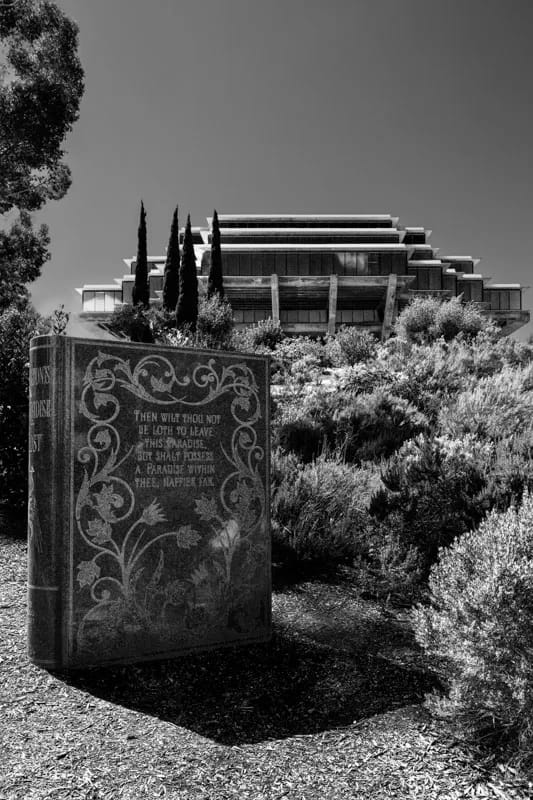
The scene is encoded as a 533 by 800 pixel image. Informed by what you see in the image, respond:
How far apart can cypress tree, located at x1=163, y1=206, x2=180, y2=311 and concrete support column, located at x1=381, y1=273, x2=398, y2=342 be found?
17.6 metres

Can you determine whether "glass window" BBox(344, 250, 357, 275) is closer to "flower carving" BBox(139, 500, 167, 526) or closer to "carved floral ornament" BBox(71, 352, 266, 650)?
"carved floral ornament" BBox(71, 352, 266, 650)

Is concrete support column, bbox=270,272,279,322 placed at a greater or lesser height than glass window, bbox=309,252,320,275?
lesser

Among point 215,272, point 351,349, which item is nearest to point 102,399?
point 351,349

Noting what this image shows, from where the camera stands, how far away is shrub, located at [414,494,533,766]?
3141 millimetres

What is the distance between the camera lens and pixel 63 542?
420cm

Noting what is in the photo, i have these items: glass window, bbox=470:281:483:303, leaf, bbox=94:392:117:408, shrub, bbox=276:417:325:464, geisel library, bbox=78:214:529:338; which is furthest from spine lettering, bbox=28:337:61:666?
glass window, bbox=470:281:483:303

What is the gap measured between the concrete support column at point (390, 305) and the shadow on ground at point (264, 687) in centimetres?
4788

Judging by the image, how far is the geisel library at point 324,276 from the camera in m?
52.4

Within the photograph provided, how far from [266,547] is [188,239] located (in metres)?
36.6

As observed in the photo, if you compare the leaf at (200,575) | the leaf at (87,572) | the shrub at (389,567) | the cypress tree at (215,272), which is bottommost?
the shrub at (389,567)

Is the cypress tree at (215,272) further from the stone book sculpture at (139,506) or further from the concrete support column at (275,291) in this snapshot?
the stone book sculpture at (139,506)

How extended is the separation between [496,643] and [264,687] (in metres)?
1.56

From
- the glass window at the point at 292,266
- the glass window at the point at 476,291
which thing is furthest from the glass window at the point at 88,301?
the glass window at the point at 476,291

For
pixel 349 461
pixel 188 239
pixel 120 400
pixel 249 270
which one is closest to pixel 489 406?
pixel 349 461
